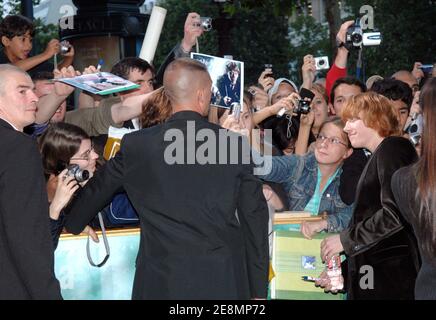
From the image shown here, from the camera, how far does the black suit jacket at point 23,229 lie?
3906 millimetres

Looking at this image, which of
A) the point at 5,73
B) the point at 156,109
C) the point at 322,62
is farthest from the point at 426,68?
the point at 5,73

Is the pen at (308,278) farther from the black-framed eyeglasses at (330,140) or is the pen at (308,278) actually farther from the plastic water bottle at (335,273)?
the black-framed eyeglasses at (330,140)

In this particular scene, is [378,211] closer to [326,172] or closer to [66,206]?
[326,172]

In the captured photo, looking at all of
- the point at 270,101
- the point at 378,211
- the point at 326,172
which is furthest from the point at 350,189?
the point at 270,101

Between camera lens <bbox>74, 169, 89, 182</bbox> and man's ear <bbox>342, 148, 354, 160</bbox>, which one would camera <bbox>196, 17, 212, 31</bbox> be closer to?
man's ear <bbox>342, 148, 354, 160</bbox>

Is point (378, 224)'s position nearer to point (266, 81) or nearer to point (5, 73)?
point (5, 73)

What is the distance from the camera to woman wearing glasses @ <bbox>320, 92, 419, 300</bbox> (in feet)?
16.2

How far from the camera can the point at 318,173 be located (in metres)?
6.26

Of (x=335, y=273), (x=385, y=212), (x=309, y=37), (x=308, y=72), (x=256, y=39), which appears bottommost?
(x=309, y=37)

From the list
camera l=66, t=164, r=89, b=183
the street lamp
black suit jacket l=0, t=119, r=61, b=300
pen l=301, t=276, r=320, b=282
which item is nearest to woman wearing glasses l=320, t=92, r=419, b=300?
pen l=301, t=276, r=320, b=282

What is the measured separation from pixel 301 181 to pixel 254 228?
1756 millimetres

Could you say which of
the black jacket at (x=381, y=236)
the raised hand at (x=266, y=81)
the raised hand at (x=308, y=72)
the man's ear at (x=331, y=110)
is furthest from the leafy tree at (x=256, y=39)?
the black jacket at (x=381, y=236)

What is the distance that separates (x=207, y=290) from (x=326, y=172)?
2.11 m

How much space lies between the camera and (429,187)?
12.9 ft
